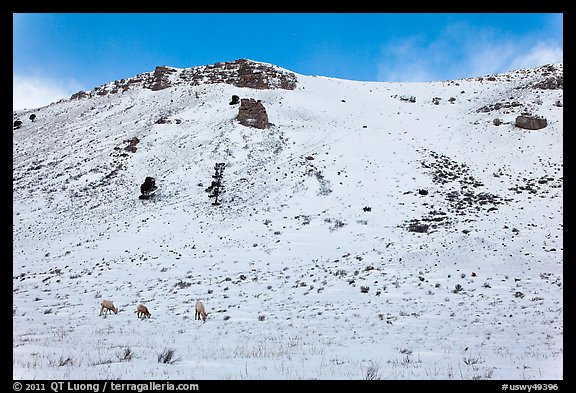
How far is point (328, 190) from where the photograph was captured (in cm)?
3048

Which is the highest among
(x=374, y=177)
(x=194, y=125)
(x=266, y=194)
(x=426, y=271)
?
(x=194, y=125)

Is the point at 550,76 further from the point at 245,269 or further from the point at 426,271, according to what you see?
the point at 245,269

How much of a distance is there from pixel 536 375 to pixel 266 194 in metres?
25.7

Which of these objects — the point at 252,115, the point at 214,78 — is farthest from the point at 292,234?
the point at 214,78

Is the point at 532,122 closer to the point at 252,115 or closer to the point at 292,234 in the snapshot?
the point at 292,234

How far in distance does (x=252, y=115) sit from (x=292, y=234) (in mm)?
24198

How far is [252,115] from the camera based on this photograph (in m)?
43.4

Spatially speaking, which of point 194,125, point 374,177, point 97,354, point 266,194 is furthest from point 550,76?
point 97,354

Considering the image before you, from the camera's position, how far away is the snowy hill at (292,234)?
24.4 feet

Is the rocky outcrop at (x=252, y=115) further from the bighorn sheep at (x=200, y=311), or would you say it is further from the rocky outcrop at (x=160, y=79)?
the bighorn sheep at (x=200, y=311)

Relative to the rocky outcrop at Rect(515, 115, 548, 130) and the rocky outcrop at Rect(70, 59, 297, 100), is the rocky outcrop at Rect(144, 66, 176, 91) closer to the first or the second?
the rocky outcrop at Rect(70, 59, 297, 100)

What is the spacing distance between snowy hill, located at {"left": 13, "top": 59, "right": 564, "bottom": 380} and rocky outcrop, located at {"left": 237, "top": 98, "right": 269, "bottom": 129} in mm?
812

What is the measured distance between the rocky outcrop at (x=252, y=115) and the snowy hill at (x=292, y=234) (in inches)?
32.0

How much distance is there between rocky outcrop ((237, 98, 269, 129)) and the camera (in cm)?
4284
